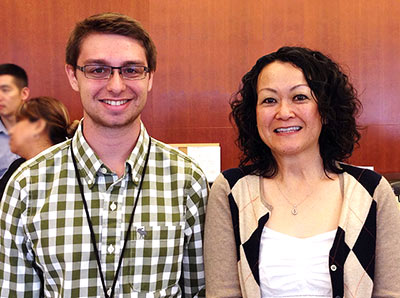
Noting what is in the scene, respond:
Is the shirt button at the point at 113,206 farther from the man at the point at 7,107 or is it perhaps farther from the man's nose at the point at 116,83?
the man at the point at 7,107

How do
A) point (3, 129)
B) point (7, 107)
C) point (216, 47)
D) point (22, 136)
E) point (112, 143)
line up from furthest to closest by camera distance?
point (216, 47), point (7, 107), point (3, 129), point (22, 136), point (112, 143)

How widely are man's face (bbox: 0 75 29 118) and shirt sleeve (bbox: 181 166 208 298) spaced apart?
1.27m

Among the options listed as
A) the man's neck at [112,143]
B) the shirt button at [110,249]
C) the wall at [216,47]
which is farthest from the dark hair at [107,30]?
the wall at [216,47]

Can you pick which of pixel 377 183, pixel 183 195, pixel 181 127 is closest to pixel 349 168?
pixel 377 183

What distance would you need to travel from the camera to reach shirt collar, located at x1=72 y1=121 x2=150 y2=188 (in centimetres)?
146

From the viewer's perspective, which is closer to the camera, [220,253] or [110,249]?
[110,249]

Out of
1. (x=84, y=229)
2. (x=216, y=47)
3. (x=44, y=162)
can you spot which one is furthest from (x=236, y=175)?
(x=216, y=47)

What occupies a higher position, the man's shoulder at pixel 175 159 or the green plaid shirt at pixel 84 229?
the man's shoulder at pixel 175 159

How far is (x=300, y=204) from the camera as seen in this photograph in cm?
156

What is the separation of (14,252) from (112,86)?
25.1 inches

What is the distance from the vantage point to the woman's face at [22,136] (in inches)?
81.2

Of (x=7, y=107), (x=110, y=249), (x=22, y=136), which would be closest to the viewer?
(x=110, y=249)

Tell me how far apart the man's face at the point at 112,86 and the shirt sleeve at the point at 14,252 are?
1.22 ft

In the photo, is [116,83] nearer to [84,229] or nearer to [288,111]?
[84,229]
